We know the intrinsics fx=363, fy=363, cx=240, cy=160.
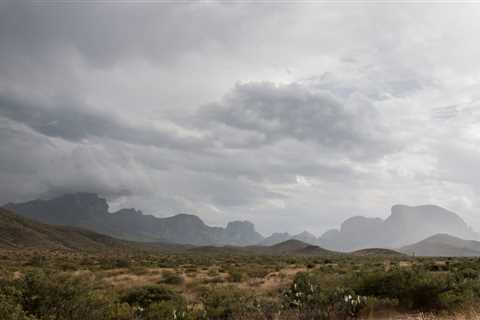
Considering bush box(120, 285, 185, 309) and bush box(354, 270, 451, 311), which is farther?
bush box(120, 285, 185, 309)

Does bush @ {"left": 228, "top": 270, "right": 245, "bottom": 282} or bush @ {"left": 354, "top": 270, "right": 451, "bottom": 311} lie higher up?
bush @ {"left": 354, "top": 270, "right": 451, "bottom": 311}

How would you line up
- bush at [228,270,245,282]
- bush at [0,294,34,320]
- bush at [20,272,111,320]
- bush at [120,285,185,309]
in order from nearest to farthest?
bush at [0,294,34,320]
bush at [20,272,111,320]
bush at [120,285,185,309]
bush at [228,270,245,282]

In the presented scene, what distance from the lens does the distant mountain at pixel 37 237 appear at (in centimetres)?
11279

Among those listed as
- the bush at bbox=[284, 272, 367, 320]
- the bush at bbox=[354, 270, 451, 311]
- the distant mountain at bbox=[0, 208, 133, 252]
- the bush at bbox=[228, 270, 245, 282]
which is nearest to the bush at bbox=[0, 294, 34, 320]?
the bush at bbox=[284, 272, 367, 320]

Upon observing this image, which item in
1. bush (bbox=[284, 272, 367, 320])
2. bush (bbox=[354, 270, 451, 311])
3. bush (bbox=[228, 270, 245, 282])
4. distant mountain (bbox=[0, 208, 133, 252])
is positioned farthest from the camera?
distant mountain (bbox=[0, 208, 133, 252])

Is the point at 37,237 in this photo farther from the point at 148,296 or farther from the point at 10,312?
the point at 10,312

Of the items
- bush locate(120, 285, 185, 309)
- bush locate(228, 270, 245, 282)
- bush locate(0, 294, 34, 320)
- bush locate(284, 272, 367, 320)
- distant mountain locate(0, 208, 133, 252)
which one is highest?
bush locate(0, 294, 34, 320)

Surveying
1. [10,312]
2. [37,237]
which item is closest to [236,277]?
[10,312]

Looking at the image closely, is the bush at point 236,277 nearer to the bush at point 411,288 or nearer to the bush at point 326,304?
the bush at point 411,288

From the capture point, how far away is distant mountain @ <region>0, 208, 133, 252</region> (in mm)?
112787

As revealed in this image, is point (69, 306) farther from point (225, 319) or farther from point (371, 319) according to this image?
point (371, 319)

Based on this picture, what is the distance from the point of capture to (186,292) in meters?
19.8

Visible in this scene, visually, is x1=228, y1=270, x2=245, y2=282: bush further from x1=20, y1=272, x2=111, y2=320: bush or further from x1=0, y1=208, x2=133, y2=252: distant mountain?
x1=0, y1=208, x2=133, y2=252: distant mountain

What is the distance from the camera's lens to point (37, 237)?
12750 centimetres
